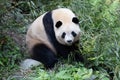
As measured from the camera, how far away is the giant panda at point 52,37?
6953 mm

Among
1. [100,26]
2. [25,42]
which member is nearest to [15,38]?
[25,42]

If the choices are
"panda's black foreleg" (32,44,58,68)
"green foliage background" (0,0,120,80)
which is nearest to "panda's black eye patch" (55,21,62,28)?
"panda's black foreleg" (32,44,58,68)

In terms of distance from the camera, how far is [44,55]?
23.4ft

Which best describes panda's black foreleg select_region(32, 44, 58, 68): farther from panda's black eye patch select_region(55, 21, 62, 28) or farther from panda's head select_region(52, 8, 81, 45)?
panda's black eye patch select_region(55, 21, 62, 28)

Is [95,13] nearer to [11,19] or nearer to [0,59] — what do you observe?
[11,19]

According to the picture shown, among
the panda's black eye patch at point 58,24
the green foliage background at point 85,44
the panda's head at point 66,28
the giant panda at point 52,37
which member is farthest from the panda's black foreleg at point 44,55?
the panda's black eye patch at point 58,24

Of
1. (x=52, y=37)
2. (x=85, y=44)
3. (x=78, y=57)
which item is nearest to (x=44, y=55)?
(x=52, y=37)

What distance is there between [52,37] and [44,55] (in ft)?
1.14

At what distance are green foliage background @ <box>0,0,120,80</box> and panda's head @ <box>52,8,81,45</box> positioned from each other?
0.38 metres

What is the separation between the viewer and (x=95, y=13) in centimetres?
821

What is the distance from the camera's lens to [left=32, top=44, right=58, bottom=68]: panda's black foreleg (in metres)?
7.11

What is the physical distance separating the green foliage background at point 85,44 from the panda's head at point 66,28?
0.38m

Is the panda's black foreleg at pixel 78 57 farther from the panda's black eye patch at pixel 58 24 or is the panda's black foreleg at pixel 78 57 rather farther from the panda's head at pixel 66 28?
the panda's black eye patch at pixel 58 24

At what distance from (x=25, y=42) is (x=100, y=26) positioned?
150 centimetres
